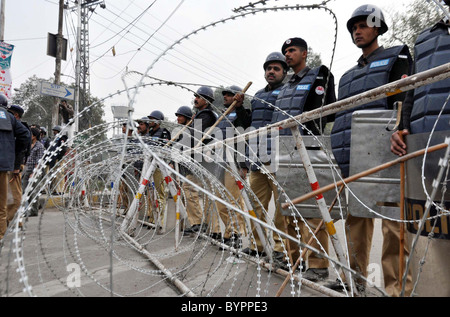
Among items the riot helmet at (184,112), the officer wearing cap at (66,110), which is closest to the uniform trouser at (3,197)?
the riot helmet at (184,112)

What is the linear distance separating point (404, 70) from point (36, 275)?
4.06 m

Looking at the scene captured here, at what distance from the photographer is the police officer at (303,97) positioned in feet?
10.7

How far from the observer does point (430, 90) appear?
69.8 inches

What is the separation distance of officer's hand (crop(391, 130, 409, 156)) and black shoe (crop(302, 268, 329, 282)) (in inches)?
64.5

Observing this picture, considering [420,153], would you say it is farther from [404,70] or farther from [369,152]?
[404,70]

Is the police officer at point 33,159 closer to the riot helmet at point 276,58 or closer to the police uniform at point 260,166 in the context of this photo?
the police uniform at point 260,166

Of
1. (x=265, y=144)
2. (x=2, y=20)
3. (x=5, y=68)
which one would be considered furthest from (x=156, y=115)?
(x=2, y=20)

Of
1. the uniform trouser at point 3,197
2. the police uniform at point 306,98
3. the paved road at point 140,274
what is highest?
the police uniform at point 306,98

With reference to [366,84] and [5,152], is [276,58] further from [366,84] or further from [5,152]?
[5,152]

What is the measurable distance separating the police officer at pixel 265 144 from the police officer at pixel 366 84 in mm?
1092

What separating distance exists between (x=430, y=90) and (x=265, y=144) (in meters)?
2.20

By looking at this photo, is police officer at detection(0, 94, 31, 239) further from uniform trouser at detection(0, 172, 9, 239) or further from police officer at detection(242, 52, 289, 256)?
police officer at detection(242, 52, 289, 256)

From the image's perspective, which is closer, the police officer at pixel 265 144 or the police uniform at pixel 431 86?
the police uniform at pixel 431 86
